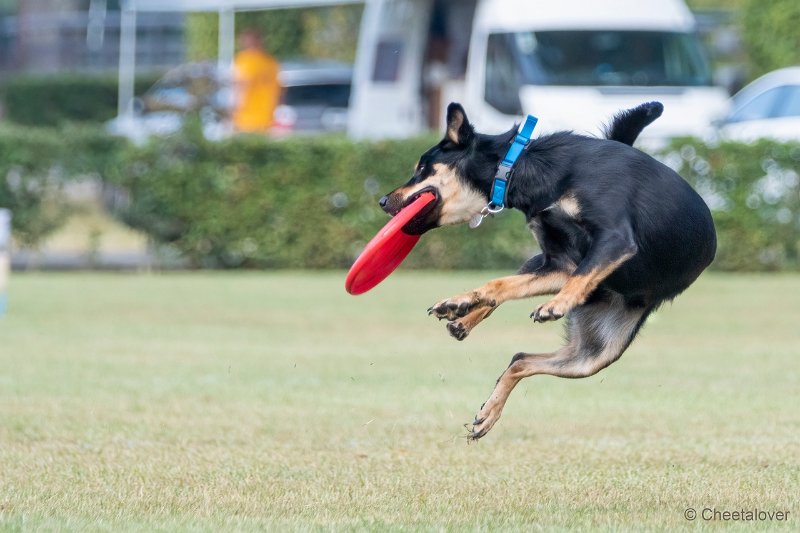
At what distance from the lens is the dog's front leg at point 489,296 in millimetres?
5906

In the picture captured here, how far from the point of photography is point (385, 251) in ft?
22.4

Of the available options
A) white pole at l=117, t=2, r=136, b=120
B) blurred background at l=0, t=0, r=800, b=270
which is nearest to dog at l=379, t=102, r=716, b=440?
blurred background at l=0, t=0, r=800, b=270

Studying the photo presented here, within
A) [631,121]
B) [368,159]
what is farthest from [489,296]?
[368,159]

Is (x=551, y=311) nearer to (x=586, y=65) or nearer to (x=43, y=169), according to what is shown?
(x=586, y=65)

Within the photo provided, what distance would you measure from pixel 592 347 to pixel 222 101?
14360 millimetres

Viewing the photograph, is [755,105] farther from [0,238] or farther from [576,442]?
[576,442]

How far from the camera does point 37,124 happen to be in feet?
118

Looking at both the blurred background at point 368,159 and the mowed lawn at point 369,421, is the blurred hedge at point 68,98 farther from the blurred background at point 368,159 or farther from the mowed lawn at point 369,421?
the mowed lawn at point 369,421

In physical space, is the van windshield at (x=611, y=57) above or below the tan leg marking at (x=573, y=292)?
below

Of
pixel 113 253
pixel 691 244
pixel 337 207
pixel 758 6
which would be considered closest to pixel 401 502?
pixel 691 244

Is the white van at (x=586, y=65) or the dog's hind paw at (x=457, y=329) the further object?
the white van at (x=586, y=65)

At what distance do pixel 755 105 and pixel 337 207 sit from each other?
5765 millimetres

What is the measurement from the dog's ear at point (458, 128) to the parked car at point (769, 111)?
12.0m

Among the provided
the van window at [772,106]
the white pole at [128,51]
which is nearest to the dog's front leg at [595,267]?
the van window at [772,106]
